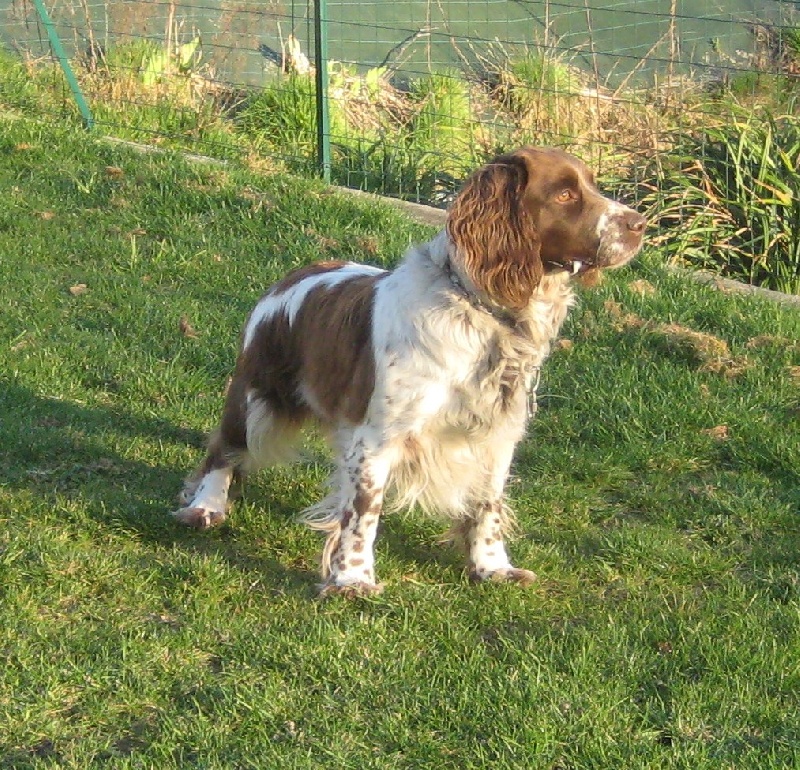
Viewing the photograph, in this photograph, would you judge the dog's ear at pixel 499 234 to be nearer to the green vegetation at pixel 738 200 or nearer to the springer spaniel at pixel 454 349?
the springer spaniel at pixel 454 349

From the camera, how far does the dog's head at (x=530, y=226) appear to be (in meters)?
3.72

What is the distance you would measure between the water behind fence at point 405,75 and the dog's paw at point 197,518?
14.2 ft

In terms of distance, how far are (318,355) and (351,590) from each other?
0.81m

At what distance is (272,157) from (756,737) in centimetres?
652

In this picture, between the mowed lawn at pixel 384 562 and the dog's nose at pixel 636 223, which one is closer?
the mowed lawn at pixel 384 562

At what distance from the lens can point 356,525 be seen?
403 cm

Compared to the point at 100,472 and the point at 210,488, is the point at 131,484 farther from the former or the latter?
the point at 210,488

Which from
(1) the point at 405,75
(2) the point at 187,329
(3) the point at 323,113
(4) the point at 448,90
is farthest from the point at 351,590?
(1) the point at 405,75

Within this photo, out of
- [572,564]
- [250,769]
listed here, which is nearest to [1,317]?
[572,564]

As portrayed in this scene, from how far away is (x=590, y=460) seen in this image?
16.9ft

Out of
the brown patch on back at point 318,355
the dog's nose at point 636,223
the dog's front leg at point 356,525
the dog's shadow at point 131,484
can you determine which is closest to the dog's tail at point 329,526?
the dog's front leg at point 356,525

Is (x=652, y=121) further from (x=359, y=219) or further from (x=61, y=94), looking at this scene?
(x=61, y=94)

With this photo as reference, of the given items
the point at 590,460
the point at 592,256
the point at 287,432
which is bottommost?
the point at 590,460

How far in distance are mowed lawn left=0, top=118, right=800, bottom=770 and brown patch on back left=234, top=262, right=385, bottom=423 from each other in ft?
1.59
